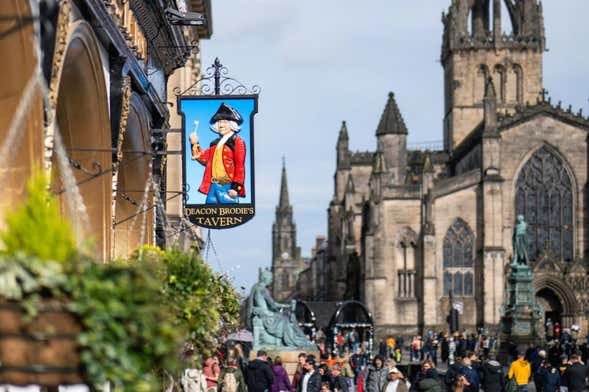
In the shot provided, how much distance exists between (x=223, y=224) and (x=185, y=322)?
11411mm

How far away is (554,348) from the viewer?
133ft

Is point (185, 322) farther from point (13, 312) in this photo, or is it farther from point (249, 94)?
point (249, 94)

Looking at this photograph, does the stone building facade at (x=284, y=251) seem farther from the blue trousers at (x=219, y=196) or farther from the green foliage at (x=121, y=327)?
the green foliage at (x=121, y=327)

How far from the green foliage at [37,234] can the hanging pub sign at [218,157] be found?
13358mm

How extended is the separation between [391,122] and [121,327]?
7906 cm

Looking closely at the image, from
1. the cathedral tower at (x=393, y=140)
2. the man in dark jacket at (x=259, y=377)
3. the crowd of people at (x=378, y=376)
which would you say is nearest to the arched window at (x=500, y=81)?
the cathedral tower at (x=393, y=140)

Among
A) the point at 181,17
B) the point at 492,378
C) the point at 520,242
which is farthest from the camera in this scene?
the point at 520,242

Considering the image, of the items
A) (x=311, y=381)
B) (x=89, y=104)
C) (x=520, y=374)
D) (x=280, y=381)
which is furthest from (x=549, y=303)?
(x=89, y=104)

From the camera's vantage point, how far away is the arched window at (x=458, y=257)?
2822 inches

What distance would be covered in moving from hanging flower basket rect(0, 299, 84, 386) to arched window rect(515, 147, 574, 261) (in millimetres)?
68106

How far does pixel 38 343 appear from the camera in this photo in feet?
17.6

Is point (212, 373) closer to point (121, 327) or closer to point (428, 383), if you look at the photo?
point (428, 383)

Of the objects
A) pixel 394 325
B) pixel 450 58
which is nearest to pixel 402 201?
pixel 394 325

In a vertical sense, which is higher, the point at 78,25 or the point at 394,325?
the point at 78,25
